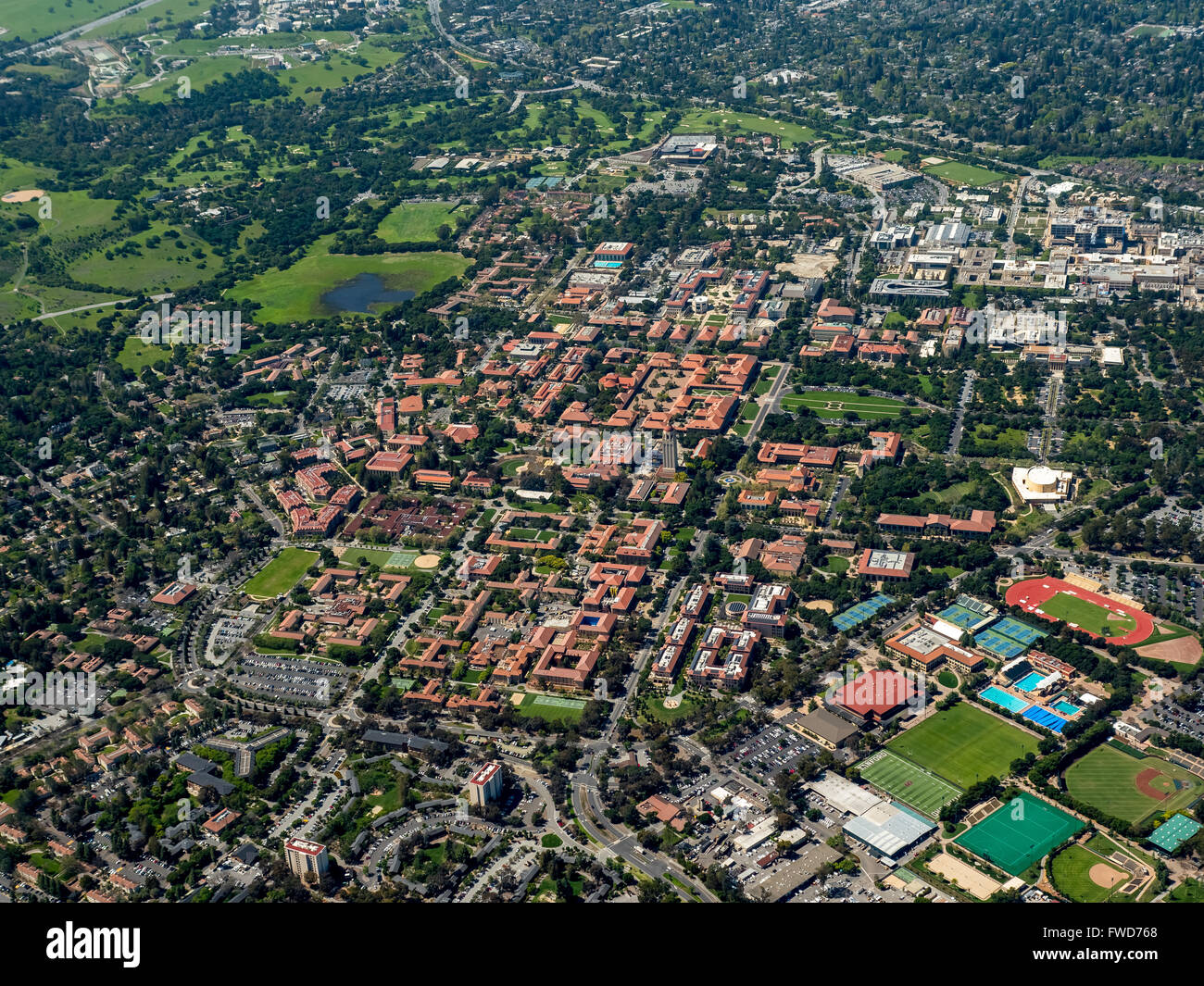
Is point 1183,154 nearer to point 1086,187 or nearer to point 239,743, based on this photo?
point 1086,187

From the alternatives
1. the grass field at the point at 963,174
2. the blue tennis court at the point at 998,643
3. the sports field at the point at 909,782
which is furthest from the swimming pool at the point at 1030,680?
the grass field at the point at 963,174

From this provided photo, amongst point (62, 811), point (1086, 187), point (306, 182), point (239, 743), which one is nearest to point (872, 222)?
point (1086, 187)

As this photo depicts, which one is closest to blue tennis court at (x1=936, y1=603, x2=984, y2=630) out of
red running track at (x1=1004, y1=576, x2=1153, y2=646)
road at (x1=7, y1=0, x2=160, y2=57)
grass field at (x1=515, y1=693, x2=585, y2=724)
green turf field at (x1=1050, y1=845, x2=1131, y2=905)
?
red running track at (x1=1004, y1=576, x2=1153, y2=646)

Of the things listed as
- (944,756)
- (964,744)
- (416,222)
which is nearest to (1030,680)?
(964,744)

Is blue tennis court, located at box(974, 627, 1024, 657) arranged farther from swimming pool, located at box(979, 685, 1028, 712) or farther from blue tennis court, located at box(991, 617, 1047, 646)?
swimming pool, located at box(979, 685, 1028, 712)

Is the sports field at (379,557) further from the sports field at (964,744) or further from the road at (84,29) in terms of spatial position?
the road at (84,29)
